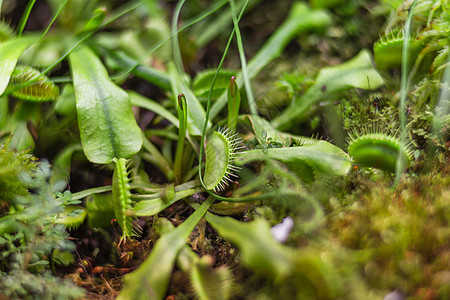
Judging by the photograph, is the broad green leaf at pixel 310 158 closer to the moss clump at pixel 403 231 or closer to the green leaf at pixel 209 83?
the moss clump at pixel 403 231

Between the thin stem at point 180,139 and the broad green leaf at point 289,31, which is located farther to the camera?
the broad green leaf at point 289,31

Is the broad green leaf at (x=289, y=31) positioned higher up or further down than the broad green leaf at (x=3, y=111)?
higher up

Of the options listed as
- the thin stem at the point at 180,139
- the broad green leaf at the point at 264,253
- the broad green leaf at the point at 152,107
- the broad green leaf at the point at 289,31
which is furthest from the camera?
the broad green leaf at the point at 289,31

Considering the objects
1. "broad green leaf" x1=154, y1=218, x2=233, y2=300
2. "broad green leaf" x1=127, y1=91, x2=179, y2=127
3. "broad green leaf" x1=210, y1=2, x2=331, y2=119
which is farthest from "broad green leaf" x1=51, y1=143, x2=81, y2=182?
"broad green leaf" x1=210, y1=2, x2=331, y2=119

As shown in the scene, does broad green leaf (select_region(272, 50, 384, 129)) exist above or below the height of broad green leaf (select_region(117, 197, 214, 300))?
above

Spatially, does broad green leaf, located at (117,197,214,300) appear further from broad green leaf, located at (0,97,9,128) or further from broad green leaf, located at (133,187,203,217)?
broad green leaf, located at (0,97,9,128)

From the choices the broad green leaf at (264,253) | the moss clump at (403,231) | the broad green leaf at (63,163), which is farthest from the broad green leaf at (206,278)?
the broad green leaf at (63,163)
